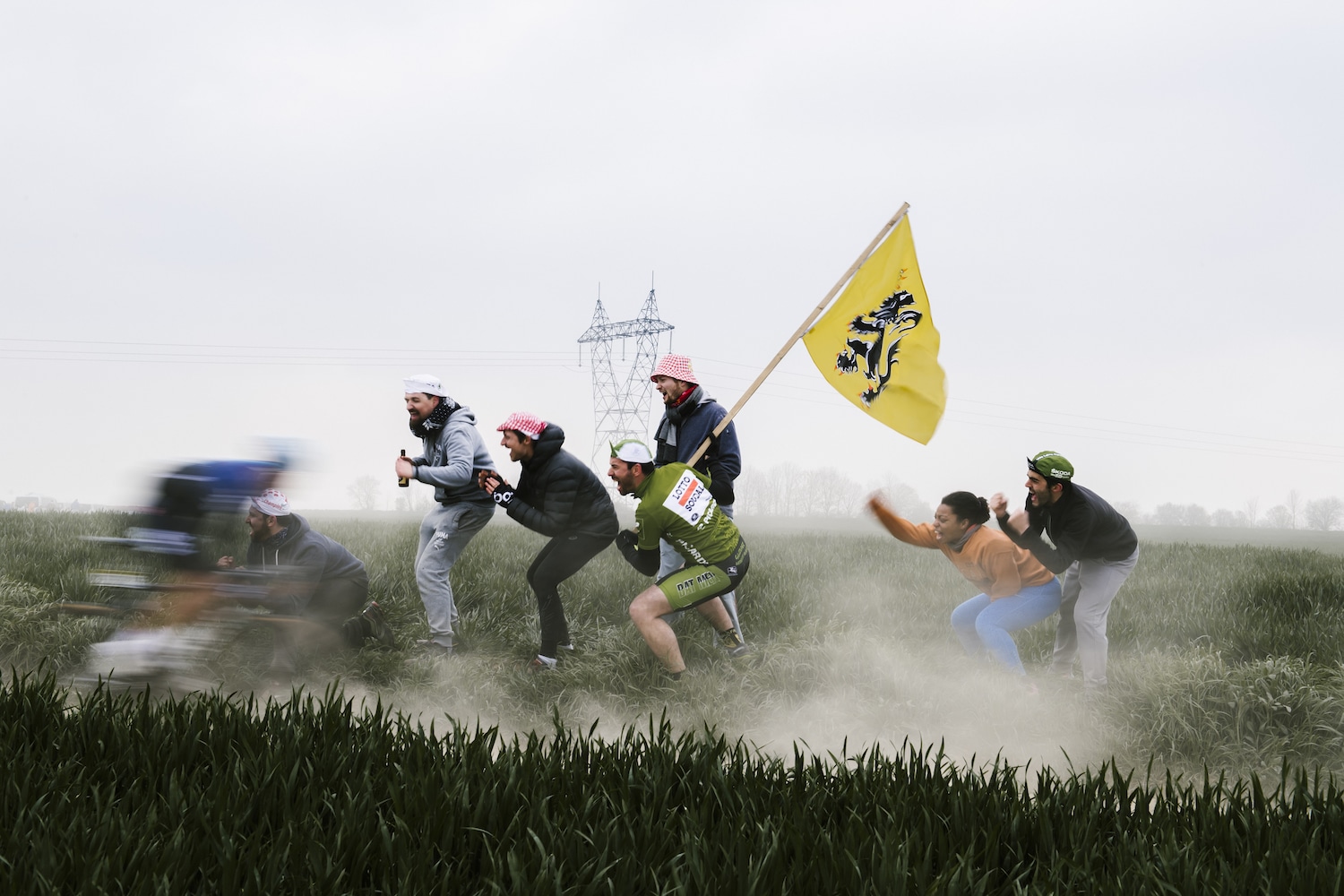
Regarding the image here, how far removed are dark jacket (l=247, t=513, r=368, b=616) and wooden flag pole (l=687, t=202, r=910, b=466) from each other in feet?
8.83

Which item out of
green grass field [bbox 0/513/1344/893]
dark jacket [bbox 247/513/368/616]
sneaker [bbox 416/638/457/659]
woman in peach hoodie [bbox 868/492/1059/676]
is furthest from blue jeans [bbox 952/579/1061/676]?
dark jacket [bbox 247/513/368/616]

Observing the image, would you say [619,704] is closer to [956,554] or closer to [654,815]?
[956,554]

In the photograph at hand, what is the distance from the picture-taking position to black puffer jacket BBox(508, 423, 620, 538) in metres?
6.61

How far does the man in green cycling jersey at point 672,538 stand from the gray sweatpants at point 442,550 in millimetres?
1462

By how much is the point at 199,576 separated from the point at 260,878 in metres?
3.62

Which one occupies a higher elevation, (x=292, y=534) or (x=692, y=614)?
(x=292, y=534)

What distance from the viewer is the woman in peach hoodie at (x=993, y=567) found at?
6.26 m

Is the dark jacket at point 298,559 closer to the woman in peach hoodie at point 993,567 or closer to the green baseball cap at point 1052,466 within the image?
the woman in peach hoodie at point 993,567

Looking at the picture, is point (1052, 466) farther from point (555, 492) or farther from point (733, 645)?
point (555, 492)

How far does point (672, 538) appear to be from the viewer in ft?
20.5

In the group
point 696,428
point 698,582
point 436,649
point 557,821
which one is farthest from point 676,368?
point 557,821

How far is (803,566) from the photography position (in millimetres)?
10219

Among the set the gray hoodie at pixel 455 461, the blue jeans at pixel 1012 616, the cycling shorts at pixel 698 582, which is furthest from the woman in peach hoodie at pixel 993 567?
the gray hoodie at pixel 455 461

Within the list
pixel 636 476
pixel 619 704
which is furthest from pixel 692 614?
pixel 636 476
